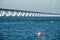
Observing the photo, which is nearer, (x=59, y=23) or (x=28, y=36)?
(x=28, y=36)

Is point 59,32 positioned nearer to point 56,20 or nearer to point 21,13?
point 56,20

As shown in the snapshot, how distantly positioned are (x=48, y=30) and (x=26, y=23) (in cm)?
39

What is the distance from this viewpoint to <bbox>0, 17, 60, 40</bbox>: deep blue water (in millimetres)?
1301

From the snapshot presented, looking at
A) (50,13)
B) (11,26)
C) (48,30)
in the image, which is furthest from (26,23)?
(50,13)

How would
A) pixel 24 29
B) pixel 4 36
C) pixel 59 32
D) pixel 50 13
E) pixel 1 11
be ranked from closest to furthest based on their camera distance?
pixel 4 36 < pixel 59 32 < pixel 24 29 < pixel 1 11 < pixel 50 13

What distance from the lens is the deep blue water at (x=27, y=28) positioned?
1301 millimetres

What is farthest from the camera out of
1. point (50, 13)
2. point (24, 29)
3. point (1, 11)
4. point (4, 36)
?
point (50, 13)

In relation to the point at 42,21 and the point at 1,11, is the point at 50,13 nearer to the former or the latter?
the point at 42,21

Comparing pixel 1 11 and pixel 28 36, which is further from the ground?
pixel 1 11

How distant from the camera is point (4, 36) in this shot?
1282 millimetres

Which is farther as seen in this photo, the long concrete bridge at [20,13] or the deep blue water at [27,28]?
the long concrete bridge at [20,13]

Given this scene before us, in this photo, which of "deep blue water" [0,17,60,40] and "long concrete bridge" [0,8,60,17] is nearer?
"deep blue water" [0,17,60,40]

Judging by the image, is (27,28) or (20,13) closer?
(27,28)

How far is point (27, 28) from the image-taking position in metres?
1.57
